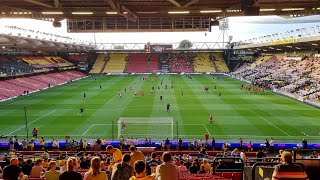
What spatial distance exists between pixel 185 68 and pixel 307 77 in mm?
48971

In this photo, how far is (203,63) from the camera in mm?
104750

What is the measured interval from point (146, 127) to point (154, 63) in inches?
3017

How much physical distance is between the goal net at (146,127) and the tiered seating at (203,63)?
68943 millimetres

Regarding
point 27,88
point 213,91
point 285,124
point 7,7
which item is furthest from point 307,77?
point 7,7

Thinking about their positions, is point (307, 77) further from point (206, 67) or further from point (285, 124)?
point (206, 67)

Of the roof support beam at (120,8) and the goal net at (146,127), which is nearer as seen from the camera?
the roof support beam at (120,8)

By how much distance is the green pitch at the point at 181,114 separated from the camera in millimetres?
27953

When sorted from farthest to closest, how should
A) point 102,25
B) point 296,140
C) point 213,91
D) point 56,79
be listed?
point 56,79 → point 213,91 → point 296,140 → point 102,25

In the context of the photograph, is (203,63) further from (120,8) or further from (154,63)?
(120,8)

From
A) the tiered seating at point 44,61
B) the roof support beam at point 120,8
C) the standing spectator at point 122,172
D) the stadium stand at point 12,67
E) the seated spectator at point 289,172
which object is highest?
the tiered seating at point 44,61

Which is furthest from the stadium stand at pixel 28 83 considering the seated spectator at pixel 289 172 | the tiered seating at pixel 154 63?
the seated spectator at pixel 289 172

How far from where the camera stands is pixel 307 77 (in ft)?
184

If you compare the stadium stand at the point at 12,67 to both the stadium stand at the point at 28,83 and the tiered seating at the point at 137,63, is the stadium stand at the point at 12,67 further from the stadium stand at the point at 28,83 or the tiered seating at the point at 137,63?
the tiered seating at the point at 137,63

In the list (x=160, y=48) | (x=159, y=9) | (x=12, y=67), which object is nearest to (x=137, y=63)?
(x=160, y=48)
